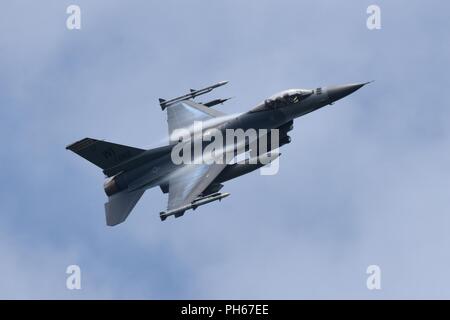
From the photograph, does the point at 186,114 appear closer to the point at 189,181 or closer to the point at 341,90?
the point at 189,181

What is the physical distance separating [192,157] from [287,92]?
654cm

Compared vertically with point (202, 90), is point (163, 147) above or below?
below

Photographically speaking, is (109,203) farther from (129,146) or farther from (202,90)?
(202,90)

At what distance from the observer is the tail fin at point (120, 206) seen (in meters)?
55.9

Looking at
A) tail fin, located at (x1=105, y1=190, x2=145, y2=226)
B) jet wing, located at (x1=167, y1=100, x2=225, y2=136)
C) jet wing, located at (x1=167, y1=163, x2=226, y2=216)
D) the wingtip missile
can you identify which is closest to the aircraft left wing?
jet wing, located at (x1=167, y1=163, x2=226, y2=216)

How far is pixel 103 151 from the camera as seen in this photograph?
56938 mm

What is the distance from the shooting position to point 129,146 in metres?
57.0

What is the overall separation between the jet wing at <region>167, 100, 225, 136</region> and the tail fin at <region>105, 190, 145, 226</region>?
557 centimetres

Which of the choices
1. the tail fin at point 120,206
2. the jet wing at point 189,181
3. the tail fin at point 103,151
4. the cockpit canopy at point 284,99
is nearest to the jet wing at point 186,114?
the tail fin at point 103,151

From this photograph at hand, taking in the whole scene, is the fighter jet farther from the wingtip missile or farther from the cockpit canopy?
the wingtip missile

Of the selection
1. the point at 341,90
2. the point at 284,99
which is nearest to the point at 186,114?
the point at 284,99

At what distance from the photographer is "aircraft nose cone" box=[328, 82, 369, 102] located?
185ft
